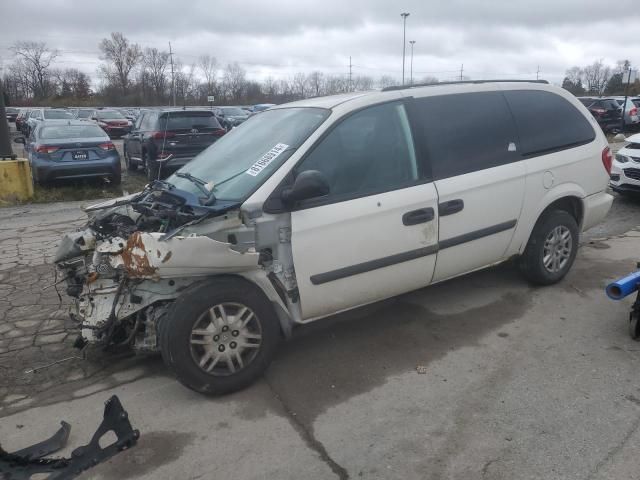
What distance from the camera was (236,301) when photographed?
318cm

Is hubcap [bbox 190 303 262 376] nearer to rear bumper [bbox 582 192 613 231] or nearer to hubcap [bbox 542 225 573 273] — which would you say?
hubcap [bbox 542 225 573 273]

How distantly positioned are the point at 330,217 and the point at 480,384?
1.42 m

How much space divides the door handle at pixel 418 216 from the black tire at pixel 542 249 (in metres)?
1.34

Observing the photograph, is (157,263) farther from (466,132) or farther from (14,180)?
(14,180)

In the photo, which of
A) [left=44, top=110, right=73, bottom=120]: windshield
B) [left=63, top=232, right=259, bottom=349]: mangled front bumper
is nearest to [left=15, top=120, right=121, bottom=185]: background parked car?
[left=63, top=232, right=259, bottom=349]: mangled front bumper

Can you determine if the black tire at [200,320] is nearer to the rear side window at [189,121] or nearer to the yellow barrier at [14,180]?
the yellow barrier at [14,180]

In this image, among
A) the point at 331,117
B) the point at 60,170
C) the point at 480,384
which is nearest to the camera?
the point at 480,384

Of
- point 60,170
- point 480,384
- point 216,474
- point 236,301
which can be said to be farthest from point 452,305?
point 60,170

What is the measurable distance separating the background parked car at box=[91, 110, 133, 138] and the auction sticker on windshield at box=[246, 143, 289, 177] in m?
26.4

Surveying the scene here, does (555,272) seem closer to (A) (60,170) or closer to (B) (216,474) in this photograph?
(B) (216,474)

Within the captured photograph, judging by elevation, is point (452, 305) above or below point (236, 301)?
below

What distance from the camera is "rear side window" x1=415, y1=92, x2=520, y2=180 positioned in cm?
386

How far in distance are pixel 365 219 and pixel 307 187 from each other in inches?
21.6

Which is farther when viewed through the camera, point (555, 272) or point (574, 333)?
point (555, 272)
